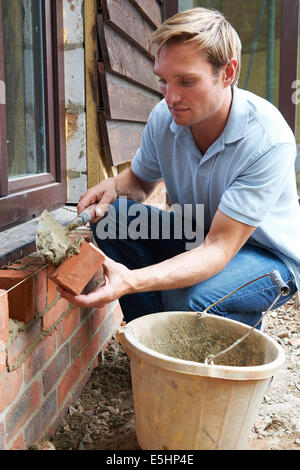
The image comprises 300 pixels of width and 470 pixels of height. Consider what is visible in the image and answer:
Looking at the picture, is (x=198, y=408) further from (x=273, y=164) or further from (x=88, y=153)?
(x=88, y=153)

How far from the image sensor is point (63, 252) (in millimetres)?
1419

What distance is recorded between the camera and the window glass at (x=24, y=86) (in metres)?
1.83

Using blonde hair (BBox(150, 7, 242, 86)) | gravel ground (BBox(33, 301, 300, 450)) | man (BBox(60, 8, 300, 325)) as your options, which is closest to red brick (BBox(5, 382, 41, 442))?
gravel ground (BBox(33, 301, 300, 450))

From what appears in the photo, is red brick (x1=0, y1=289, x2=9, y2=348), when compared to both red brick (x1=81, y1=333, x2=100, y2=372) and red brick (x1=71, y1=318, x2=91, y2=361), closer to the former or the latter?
red brick (x1=71, y1=318, x2=91, y2=361)

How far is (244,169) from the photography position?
5.75ft

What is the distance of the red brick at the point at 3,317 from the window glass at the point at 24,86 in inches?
29.7

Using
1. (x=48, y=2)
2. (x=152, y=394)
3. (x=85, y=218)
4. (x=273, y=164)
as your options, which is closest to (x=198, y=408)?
(x=152, y=394)

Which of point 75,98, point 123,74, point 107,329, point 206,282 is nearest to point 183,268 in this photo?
point 206,282

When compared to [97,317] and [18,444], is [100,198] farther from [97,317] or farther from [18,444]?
[18,444]

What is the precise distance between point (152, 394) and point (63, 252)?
49cm

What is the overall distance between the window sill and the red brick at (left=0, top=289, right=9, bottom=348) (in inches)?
9.9

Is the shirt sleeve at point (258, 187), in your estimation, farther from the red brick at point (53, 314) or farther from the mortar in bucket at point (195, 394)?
the red brick at point (53, 314)

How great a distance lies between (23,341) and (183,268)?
561 millimetres

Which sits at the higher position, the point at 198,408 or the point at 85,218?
the point at 85,218
